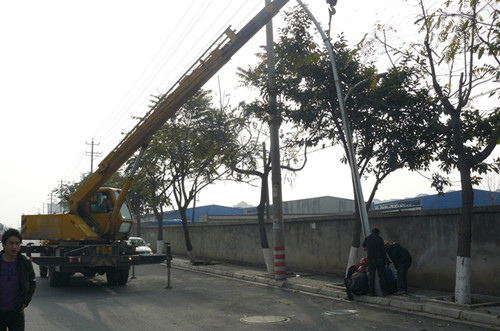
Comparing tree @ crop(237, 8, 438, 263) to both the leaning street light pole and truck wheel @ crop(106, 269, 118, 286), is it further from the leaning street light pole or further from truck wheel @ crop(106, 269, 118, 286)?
truck wheel @ crop(106, 269, 118, 286)

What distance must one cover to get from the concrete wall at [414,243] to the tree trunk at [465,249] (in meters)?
1.58

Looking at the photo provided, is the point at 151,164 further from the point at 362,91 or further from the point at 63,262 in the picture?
the point at 362,91

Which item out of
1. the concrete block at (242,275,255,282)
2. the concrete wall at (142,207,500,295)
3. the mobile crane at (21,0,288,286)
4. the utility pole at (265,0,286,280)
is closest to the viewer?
the concrete wall at (142,207,500,295)

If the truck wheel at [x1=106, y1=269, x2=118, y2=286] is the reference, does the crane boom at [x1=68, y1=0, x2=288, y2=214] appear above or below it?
above

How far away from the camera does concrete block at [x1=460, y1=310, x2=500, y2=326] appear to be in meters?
8.67

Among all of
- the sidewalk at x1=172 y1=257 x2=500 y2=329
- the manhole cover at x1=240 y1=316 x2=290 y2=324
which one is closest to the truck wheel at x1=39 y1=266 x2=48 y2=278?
the sidewalk at x1=172 y1=257 x2=500 y2=329

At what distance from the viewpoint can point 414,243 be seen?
Answer: 13.9m

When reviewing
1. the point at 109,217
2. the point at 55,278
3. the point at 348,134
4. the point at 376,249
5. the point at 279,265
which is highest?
the point at 348,134

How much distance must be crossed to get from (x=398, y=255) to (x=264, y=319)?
4574mm

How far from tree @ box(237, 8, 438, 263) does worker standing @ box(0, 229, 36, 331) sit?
965 centimetres

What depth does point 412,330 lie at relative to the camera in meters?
8.30

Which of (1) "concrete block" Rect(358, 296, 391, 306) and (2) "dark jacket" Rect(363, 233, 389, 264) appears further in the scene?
(2) "dark jacket" Rect(363, 233, 389, 264)

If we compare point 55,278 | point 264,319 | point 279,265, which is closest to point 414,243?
point 279,265

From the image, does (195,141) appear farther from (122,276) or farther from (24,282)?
(24,282)
